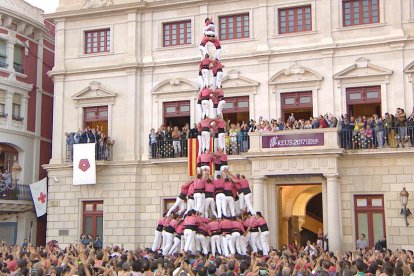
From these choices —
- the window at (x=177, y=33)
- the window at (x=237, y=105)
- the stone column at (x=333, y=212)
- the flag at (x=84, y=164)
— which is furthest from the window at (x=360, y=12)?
the flag at (x=84, y=164)

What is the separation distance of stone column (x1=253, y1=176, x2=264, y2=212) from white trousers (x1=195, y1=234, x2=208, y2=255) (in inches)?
310

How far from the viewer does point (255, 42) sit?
102 ft

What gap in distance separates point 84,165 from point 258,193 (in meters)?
9.16

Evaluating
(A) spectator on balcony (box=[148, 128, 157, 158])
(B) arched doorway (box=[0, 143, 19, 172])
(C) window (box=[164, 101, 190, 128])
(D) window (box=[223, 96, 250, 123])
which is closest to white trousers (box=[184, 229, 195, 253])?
(A) spectator on balcony (box=[148, 128, 157, 158])

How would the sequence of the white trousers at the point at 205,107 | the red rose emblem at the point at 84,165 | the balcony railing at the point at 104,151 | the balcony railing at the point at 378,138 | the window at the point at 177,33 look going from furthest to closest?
1. the window at the point at 177,33
2. the balcony railing at the point at 104,151
3. the red rose emblem at the point at 84,165
4. the balcony railing at the point at 378,138
5. the white trousers at the point at 205,107

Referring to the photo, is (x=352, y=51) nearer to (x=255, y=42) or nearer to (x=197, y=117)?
(x=255, y=42)

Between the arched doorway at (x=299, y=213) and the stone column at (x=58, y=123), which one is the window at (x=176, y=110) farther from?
the arched doorway at (x=299, y=213)

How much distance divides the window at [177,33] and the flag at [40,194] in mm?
10052

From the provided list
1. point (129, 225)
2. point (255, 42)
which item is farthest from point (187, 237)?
point (255, 42)

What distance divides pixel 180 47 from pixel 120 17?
149 inches

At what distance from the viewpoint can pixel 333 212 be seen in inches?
1075

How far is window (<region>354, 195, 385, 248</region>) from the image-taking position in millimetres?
27844

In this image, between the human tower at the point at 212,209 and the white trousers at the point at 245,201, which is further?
the white trousers at the point at 245,201

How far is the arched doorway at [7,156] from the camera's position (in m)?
34.9
